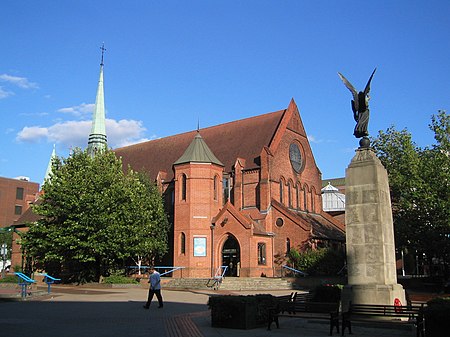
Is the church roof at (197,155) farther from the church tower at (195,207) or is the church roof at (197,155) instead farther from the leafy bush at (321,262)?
the leafy bush at (321,262)

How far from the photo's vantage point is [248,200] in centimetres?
4084

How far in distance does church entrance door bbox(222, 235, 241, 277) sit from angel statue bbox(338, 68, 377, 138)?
2307 centimetres

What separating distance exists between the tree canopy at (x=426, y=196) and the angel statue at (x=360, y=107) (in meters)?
14.1

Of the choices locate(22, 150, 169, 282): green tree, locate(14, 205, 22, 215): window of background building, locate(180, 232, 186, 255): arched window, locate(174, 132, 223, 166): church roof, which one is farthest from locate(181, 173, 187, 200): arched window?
locate(14, 205, 22, 215): window of background building

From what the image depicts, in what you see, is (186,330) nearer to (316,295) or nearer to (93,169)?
(316,295)

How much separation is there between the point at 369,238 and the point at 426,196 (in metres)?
15.9

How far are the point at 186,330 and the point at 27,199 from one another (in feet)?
287

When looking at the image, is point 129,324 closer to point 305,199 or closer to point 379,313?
point 379,313

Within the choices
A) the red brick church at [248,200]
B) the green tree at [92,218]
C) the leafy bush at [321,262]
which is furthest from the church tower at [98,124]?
the leafy bush at [321,262]

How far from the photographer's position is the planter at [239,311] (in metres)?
12.4

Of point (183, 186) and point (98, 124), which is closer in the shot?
point (183, 186)

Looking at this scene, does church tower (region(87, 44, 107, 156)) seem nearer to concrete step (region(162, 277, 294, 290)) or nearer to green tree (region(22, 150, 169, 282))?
green tree (region(22, 150, 169, 282))

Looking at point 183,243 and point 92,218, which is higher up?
point 92,218

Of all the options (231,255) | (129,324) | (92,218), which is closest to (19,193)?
(92,218)
